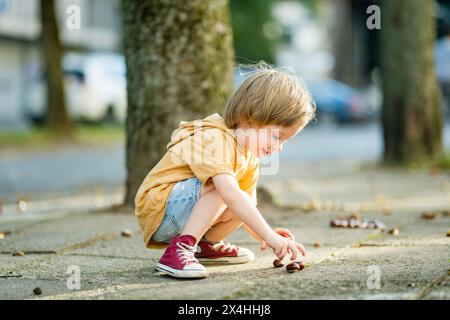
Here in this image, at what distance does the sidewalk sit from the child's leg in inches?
6.4

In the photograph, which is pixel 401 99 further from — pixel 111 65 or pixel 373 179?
pixel 111 65

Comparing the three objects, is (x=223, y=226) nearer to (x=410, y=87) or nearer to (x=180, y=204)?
(x=180, y=204)

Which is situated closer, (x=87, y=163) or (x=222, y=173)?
(x=222, y=173)

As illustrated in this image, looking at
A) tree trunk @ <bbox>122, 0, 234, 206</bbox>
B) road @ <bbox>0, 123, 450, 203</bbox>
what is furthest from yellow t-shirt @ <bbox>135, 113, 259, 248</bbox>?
road @ <bbox>0, 123, 450, 203</bbox>

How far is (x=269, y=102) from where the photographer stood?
373 cm

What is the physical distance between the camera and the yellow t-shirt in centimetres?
369

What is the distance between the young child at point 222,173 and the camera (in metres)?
3.63

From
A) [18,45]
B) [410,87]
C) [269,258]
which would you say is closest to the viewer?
[269,258]

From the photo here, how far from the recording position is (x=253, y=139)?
3.78 meters

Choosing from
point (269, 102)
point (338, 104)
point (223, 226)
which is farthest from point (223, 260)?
point (338, 104)

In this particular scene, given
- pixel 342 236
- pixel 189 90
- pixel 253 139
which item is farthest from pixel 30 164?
pixel 253 139

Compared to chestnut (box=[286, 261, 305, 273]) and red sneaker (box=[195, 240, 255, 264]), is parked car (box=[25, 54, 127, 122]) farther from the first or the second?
chestnut (box=[286, 261, 305, 273])

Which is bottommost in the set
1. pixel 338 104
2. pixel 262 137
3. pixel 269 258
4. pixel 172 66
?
pixel 338 104

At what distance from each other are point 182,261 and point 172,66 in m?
2.41
